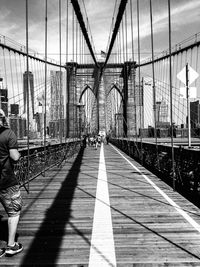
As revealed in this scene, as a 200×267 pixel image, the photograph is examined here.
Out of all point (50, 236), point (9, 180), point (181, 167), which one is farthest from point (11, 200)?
point (181, 167)

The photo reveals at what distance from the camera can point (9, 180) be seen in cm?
312

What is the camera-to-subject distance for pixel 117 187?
7.11 m

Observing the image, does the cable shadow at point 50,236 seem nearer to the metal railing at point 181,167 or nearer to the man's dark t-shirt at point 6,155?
the man's dark t-shirt at point 6,155

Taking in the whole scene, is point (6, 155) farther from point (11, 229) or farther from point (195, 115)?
point (195, 115)

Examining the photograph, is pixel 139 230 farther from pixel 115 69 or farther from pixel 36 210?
pixel 115 69

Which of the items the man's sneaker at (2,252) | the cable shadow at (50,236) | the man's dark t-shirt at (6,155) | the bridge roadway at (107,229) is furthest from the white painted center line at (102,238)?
the man's dark t-shirt at (6,155)

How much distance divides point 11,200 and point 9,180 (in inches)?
7.8

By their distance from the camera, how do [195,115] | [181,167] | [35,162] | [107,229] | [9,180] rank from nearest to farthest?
[9,180] → [107,229] → [181,167] → [35,162] → [195,115]

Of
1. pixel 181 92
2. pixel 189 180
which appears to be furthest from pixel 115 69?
pixel 189 180

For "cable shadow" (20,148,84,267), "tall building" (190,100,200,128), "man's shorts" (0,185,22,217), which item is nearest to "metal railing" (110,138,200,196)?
"cable shadow" (20,148,84,267)

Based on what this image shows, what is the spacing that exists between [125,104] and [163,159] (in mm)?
44997

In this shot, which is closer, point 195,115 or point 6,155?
point 6,155

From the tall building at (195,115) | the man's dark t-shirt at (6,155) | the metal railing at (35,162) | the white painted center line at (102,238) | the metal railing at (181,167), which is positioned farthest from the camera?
the tall building at (195,115)

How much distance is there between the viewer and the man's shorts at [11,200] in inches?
123
